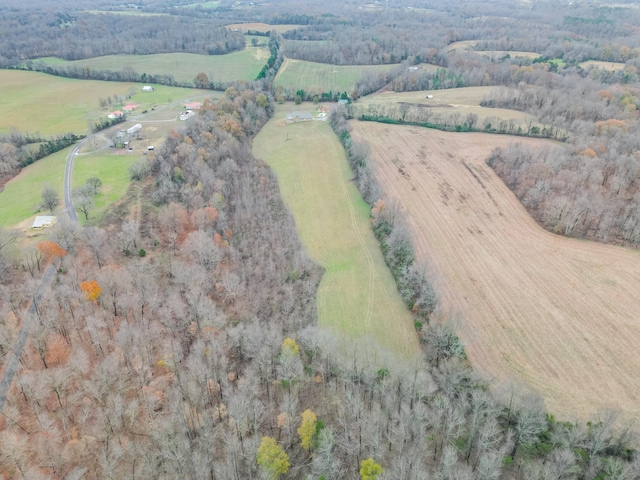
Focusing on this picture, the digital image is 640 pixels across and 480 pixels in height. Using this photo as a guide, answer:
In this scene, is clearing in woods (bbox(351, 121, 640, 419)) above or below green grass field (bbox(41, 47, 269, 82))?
below

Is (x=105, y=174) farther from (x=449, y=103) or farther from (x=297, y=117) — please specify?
(x=449, y=103)

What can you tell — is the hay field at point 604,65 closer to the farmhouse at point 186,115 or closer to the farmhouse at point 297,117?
the farmhouse at point 297,117

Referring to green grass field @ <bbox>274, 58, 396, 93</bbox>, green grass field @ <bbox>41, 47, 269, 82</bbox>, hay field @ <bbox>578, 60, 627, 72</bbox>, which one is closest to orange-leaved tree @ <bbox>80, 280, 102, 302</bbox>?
green grass field @ <bbox>274, 58, 396, 93</bbox>

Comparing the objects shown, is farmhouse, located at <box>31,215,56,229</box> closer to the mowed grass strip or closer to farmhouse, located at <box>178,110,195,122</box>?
the mowed grass strip

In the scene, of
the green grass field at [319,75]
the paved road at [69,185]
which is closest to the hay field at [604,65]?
the green grass field at [319,75]

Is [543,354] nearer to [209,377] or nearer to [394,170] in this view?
[209,377]
